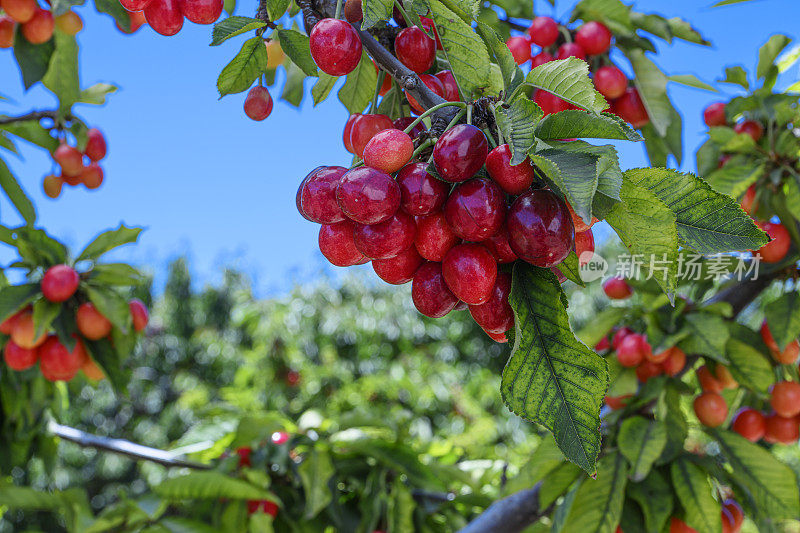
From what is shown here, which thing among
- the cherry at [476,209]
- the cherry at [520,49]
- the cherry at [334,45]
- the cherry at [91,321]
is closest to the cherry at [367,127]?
the cherry at [334,45]

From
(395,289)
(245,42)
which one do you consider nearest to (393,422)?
(245,42)

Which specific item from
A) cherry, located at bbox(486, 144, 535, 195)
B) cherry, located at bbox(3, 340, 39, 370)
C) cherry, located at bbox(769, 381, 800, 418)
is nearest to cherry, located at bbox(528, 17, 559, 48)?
cherry, located at bbox(486, 144, 535, 195)

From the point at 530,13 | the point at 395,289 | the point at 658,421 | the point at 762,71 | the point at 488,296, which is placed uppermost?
the point at 530,13

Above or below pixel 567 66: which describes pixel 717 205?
below

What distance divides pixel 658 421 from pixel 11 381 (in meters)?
1.34

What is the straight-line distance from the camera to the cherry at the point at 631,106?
3.60 feet

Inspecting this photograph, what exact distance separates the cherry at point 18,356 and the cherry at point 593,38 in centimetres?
121

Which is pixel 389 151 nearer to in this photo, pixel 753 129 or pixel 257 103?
pixel 257 103

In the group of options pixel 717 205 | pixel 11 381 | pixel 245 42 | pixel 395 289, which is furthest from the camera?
pixel 395 289

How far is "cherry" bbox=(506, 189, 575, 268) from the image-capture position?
1.37 ft

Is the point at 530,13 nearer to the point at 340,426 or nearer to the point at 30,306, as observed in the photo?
the point at 340,426

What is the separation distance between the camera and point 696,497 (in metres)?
0.99

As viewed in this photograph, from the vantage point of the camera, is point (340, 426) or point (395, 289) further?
point (395, 289)

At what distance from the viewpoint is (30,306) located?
1.28m
